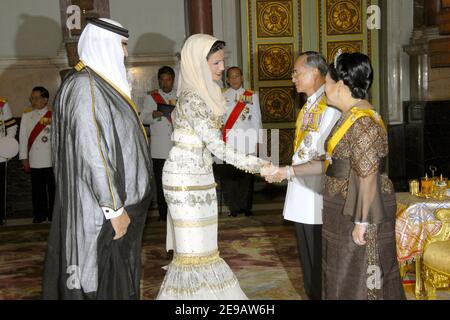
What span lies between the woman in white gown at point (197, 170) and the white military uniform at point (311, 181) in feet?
0.81

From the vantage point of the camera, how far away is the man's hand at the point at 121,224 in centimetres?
267

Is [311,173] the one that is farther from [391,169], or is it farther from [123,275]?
[391,169]

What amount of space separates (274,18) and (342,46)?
89 centimetres

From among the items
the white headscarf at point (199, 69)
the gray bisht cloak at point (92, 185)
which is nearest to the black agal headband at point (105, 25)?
the gray bisht cloak at point (92, 185)

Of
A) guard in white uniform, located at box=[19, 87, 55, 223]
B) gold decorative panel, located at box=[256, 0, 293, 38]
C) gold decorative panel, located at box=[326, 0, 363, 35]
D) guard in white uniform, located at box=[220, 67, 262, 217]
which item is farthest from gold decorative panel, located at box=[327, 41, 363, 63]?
guard in white uniform, located at box=[19, 87, 55, 223]

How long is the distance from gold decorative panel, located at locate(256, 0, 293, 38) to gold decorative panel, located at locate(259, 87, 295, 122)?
65cm

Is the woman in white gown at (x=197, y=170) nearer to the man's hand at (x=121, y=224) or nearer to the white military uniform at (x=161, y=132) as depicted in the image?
the man's hand at (x=121, y=224)

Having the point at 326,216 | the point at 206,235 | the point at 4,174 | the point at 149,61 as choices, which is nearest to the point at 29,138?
the point at 4,174

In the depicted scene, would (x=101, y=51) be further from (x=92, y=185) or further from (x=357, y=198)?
(x=357, y=198)

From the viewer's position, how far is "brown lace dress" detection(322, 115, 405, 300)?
8.68 ft

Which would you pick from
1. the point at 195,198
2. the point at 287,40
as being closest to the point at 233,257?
the point at 195,198

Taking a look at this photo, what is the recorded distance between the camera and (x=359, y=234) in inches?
106

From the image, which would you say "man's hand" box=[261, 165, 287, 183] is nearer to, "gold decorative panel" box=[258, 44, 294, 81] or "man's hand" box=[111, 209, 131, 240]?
"man's hand" box=[111, 209, 131, 240]
